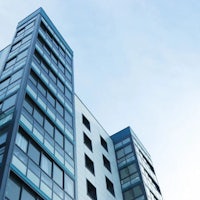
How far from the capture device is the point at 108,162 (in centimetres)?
3869

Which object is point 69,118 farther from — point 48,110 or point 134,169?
point 134,169

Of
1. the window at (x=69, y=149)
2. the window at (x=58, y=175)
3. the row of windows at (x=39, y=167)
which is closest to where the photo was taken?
the row of windows at (x=39, y=167)

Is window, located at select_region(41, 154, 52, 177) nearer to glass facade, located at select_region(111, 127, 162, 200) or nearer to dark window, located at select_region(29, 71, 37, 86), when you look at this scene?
dark window, located at select_region(29, 71, 37, 86)

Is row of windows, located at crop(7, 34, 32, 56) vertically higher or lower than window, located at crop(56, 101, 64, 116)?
higher

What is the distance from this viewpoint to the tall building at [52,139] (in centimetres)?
2016

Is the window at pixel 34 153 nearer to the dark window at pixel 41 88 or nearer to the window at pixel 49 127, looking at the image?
the window at pixel 49 127

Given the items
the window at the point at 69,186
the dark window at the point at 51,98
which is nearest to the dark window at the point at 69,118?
the dark window at the point at 51,98

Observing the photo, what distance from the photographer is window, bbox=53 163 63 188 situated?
22.4 m

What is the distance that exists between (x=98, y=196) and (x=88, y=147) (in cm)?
584

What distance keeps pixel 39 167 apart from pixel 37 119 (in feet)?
13.8

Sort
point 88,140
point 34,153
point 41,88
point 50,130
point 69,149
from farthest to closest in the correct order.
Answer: point 88,140 → point 41,88 → point 69,149 → point 50,130 → point 34,153

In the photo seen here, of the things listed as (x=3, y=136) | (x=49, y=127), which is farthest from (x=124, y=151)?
(x=3, y=136)

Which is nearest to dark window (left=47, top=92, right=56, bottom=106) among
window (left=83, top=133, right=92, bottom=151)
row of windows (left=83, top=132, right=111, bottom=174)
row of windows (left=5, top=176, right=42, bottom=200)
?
row of windows (left=83, top=132, right=111, bottom=174)

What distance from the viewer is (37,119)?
79.5 ft
